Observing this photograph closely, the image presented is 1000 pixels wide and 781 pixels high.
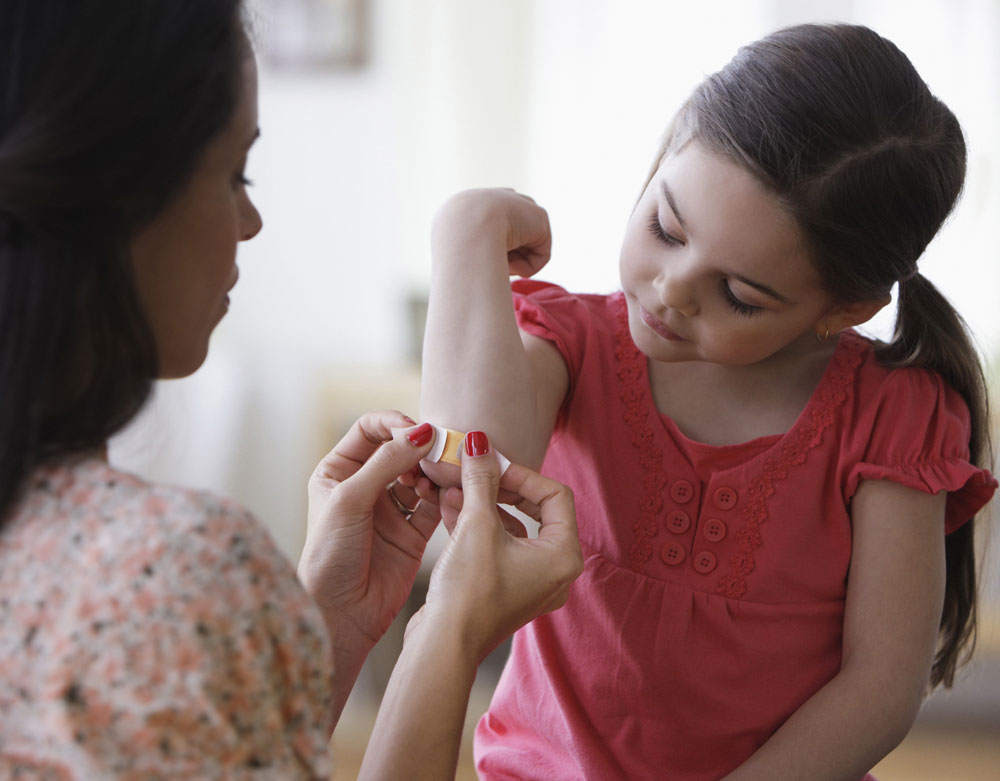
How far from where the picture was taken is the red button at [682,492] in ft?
3.33

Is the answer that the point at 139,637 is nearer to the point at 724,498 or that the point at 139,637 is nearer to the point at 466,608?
the point at 466,608

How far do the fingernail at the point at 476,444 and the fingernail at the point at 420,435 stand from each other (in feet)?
0.12

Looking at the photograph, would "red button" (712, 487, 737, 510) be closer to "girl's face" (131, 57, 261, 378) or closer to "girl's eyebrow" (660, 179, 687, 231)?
"girl's eyebrow" (660, 179, 687, 231)

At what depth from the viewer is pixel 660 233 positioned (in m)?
0.95

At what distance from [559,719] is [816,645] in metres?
0.25

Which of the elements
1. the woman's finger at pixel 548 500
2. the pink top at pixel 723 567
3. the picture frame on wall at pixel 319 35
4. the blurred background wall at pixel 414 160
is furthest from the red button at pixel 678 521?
the picture frame on wall at pixel 319 35

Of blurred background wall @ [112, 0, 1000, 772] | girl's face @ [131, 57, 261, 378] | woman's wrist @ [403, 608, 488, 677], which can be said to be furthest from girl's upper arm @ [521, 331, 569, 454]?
blurred background wall @ [112, 0, 1000, 772]

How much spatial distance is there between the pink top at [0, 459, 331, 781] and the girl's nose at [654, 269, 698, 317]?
433 mm

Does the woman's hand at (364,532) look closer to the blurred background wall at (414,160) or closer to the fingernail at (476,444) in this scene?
the fingernail at (476,444)

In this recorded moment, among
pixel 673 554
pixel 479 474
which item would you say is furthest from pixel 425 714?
pixel 673 554

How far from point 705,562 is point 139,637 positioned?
0.56 metres

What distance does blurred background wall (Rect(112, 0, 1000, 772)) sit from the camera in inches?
109

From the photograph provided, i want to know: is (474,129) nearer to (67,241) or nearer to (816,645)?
(816,645)

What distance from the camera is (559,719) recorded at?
105 centimetres
